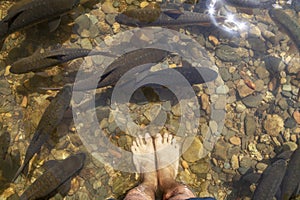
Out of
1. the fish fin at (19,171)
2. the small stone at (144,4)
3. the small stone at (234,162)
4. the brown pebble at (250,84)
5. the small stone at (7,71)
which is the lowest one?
the fish fin at (19,171)

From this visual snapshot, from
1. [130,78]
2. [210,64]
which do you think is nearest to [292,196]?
[210,64]

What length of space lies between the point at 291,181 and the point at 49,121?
346 centimetres

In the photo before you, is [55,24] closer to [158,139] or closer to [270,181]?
[158,139]

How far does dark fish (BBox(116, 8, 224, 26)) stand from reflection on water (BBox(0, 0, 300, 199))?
7cm

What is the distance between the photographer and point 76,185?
5.03 m

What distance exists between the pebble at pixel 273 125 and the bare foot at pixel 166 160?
1.47 meters

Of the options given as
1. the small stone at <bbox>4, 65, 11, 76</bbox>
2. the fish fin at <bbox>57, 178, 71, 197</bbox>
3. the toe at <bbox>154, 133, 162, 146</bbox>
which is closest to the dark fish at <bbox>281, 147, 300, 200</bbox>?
the toe at <bbox>154, 133, 162, 146</bbox>

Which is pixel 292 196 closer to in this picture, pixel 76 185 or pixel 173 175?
pixel 173 175

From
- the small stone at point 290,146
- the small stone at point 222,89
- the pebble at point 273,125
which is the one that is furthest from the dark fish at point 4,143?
the small stone at point 290,146

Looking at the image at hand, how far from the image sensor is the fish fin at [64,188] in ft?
16.1

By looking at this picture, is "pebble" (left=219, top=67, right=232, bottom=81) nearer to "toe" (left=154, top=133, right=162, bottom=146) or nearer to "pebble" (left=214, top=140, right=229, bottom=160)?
"pebble" (left=214, top=140, right=229, bottom=160)

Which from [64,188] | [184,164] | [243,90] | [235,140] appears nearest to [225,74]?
[243,90]

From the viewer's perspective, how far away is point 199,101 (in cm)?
548

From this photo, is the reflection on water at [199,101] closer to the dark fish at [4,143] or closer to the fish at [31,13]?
the dark fish at [4,143]
